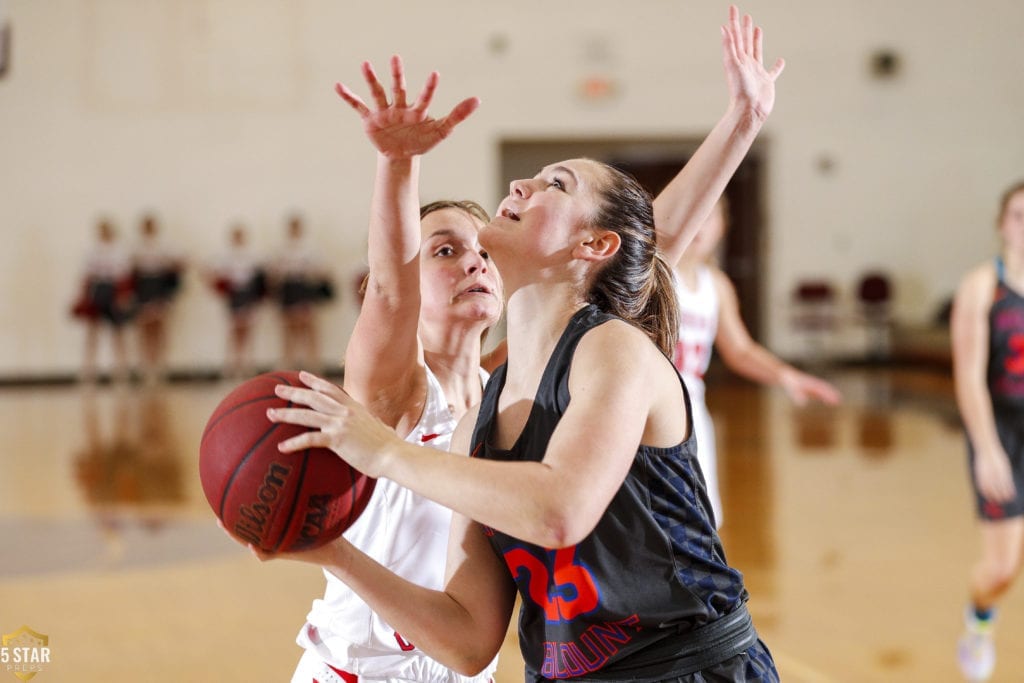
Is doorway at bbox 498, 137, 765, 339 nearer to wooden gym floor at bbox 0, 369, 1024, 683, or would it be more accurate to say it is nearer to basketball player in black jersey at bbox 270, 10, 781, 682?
wooden gym floor at bbox 0, 369, 1024, 683

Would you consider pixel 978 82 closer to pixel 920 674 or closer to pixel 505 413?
pixel 920 674

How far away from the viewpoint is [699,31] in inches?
538

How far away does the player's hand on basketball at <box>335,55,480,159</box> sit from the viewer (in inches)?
69.9

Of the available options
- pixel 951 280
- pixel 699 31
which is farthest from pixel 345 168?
pixel 951 280

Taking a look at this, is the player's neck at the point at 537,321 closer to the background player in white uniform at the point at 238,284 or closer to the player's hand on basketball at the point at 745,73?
the player's hand on basketball at the point at 745,73

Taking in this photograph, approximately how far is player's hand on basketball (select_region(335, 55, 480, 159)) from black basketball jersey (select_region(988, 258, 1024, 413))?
2902mm

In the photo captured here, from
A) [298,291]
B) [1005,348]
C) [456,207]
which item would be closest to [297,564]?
[1005,348]

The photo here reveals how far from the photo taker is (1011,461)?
13.5 feet

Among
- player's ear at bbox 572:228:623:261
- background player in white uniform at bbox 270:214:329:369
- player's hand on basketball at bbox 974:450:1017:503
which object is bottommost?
background player in white uniform at bbox 270:214:329:369

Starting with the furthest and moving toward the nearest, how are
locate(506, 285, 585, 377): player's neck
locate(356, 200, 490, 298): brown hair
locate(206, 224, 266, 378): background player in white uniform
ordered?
locate(206, 224, 266, 378): background player in white uniform, locate(356, 200, 490, 298): brown hair, locate(506, 285, 585, 377): player's neck

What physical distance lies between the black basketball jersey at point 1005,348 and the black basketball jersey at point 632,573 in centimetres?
285

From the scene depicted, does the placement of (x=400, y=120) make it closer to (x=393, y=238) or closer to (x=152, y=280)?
(x=393, y=238)

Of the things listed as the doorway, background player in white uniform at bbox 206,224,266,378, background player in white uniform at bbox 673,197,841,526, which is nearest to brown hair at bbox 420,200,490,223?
background player in white uniform at bbox 673,197,841,526

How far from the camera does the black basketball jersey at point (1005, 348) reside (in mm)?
4094
